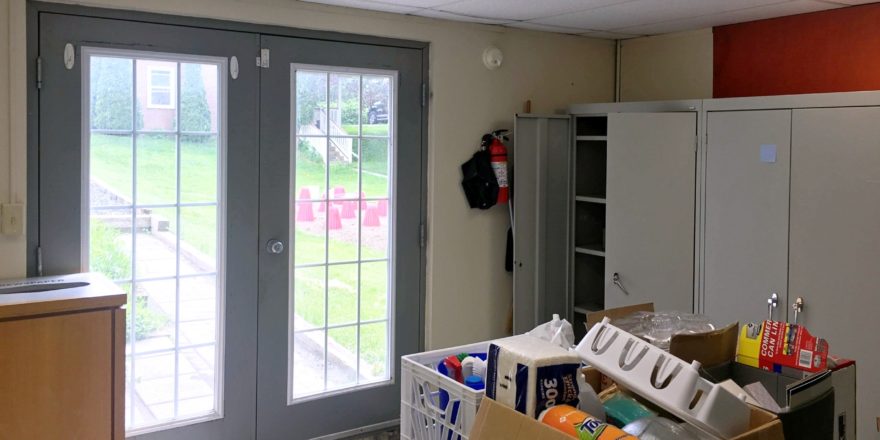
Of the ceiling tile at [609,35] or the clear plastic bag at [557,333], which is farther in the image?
the ceiling tile at [609,35]

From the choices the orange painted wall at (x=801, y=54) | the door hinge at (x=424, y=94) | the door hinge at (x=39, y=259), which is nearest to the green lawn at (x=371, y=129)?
the door hinge at (x=424, y=94)

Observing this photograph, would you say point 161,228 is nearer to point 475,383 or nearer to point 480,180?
point 480,180

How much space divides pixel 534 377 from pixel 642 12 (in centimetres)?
277

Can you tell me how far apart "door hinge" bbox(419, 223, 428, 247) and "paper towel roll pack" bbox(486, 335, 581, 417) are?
257 centimetres

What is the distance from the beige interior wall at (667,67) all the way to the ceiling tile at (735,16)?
4.1 inches

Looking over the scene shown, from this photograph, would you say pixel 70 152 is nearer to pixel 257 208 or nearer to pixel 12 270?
pixel 12 270

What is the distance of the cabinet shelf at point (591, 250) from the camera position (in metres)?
4.43

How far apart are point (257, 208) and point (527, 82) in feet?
5.85

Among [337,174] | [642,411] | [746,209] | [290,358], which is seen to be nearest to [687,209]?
[746,209]

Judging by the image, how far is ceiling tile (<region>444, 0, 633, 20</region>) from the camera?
3.57 m

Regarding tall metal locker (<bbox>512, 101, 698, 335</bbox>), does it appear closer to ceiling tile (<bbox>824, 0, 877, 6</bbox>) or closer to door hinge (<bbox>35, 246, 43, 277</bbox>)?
ceiling tile (<bbox>824, 0, 877, 6</bbox>)

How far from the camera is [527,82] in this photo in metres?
4.54

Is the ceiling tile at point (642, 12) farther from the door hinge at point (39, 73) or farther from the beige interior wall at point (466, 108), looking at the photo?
the door hinge at point (39, 73)

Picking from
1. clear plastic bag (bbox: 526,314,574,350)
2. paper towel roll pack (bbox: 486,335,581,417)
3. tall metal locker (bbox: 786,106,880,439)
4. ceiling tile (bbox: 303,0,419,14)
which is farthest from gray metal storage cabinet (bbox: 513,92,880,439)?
paper towel roll pack (bbox: 486,335,581,417)
